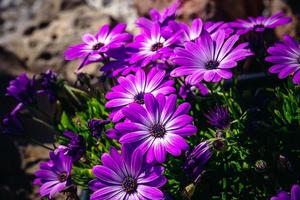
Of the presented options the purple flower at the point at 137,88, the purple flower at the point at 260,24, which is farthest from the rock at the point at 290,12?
the purple flower at the point at 137,88

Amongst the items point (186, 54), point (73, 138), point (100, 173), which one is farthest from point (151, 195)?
point (186, 54)

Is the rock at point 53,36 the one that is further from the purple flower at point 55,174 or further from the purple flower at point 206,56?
the purple flower at point 206,56

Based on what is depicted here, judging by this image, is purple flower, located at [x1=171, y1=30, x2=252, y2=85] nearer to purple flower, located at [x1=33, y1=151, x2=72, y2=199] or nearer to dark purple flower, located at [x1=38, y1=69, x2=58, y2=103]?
purple flower, located at [x1=33, y1=151, x2=72, y2=199]

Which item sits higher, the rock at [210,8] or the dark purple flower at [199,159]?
the rock at [210,8]

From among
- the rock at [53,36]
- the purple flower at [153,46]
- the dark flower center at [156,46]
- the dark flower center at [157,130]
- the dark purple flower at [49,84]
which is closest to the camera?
the dark flower center at [157,130]

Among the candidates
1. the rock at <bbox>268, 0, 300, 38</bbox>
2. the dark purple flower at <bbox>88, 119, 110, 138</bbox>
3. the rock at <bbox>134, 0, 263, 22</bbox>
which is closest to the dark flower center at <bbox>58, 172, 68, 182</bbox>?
the dark purple flower at <bbox>88, 119, 110, 138</bbox>

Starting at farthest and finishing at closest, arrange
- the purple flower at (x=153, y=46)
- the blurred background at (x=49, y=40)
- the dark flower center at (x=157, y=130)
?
the blurred background at (x=49, y=40) → the purple flower at (x=153, y=46) → the dark flower center at (x=157, y=130)

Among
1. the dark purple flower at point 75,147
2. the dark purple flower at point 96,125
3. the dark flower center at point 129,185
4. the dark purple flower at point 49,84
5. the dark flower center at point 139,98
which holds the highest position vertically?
the dark purple flower at point 49,84

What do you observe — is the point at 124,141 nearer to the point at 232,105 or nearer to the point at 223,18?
the point at 232,105

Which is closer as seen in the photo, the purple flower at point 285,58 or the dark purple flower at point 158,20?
the purple flower at point 285,58
